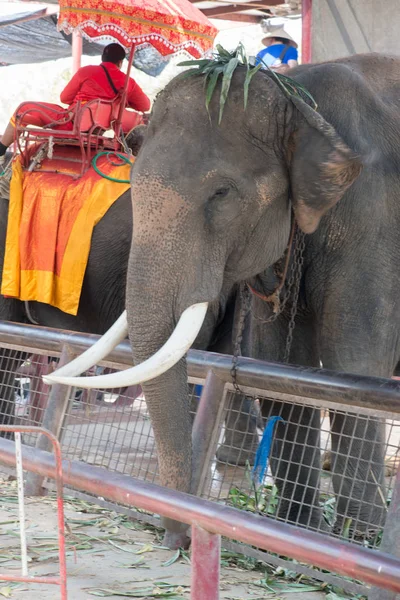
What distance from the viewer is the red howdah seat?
580 centimetres

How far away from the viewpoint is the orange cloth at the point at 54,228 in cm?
579

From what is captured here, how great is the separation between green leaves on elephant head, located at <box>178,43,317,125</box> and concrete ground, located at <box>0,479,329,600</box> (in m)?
1.49

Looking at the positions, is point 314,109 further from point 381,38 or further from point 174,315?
point 381,38

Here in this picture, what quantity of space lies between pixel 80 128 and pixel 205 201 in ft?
9.68

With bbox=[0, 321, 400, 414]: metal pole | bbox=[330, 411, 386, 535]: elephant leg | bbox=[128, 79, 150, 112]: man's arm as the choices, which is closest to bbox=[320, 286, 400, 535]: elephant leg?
bbox=[330, 411, 386, 535]: elephant leg

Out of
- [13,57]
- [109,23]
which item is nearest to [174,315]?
[109,23]

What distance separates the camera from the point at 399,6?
17.4 feet

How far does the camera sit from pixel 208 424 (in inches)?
→ 139

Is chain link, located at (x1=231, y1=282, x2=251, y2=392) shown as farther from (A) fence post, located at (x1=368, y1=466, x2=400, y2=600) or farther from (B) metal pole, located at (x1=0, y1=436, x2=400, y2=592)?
(B) metal pole, located at (x1=0, y1=436, x2=400, y2=592)

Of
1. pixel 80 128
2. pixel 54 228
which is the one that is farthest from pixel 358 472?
pixel 80 128

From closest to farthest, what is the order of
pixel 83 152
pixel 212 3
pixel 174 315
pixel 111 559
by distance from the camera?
pixel 174 315 < pixel 111 559 < pixel 83 152 < pixel 212 3

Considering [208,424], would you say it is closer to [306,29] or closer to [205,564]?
[205,564]

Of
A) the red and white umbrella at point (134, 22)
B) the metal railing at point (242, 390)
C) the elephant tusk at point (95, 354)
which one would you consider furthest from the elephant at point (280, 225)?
the red and white umbrella at point (134, 22)

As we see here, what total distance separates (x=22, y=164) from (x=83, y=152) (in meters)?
0.53
